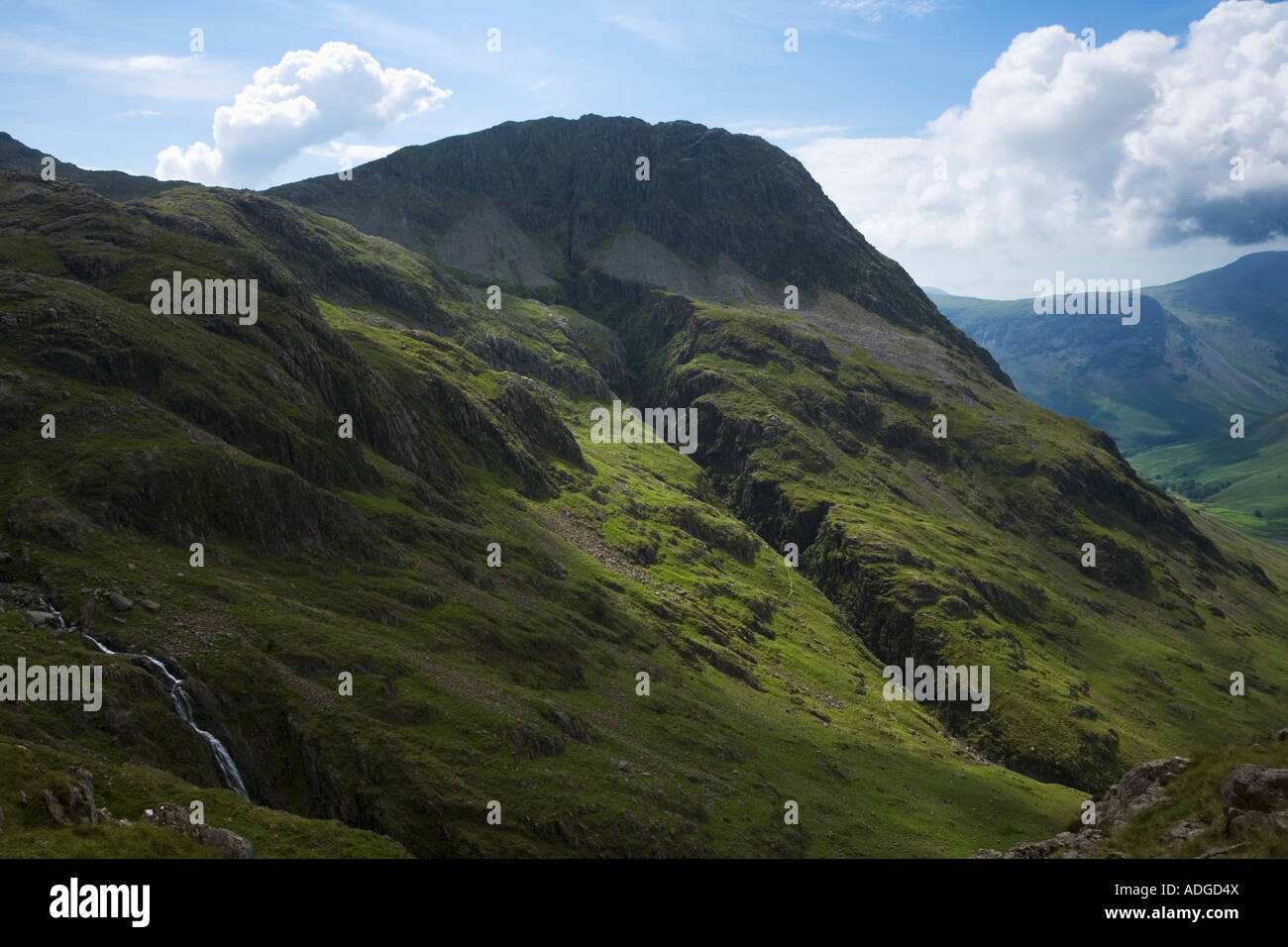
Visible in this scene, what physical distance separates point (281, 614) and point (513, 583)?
47.3 m

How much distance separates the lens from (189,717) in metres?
61.4

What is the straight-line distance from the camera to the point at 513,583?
12381 cm

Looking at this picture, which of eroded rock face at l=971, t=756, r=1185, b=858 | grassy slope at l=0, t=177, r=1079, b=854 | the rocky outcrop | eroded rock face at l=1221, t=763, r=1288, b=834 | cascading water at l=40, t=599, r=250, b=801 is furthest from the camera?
grassy slope at l=0, t=177, r=1079, b=854

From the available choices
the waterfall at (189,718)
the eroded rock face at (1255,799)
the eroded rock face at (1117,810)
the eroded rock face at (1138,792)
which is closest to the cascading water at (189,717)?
the waterfall at (189,718)

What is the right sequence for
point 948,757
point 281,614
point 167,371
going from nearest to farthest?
point 281,614 < point 167,371 < point 948,757

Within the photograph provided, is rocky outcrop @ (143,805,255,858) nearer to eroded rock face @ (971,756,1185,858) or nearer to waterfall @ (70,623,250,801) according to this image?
waterfall @ (70,623,250,801)

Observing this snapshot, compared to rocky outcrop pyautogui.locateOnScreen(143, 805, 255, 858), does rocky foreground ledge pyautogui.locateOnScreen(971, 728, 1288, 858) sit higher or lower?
higher

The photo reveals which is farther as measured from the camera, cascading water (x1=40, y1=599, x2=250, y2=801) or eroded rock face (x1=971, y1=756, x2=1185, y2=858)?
cascading water (x1=40, y1=599, x2=250, y2=801)

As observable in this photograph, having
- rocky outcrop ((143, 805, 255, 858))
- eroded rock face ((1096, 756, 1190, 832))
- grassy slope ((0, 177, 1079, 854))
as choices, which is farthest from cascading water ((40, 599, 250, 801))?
eroded rock face ((1096, 756, 1190, 832))

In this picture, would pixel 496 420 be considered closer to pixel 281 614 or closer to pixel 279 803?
pixel 281 614

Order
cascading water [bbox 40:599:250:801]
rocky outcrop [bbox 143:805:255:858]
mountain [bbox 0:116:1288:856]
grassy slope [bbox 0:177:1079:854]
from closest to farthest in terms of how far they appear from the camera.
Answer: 1. rocky outcrop [bbox 143:805:255:858]
2. cascading water [bbox 40:599:250:801]
3. mountain [bbox 0:116:1288:856]
4. grassy slope [bbox 0:177:1079:854]

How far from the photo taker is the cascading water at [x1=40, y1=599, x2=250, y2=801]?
60469 mm

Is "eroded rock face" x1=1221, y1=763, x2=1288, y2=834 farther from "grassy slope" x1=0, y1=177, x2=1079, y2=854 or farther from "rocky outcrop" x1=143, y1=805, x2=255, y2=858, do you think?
"grassy slope" x1=0, y1=177, x2=1079, y2=854
